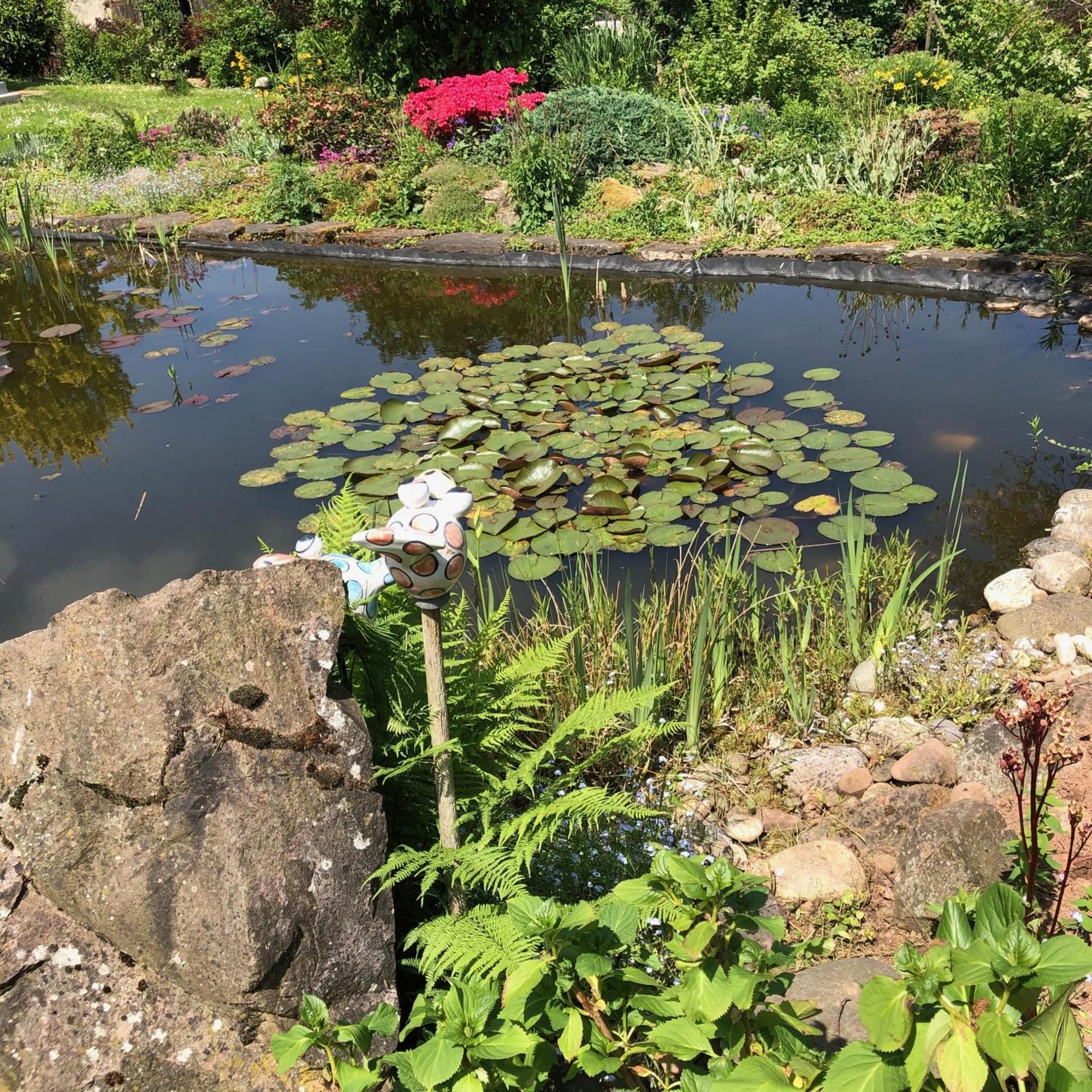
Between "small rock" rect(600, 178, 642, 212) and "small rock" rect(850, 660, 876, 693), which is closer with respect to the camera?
"small rock" rect(850, 660, 876, 693)

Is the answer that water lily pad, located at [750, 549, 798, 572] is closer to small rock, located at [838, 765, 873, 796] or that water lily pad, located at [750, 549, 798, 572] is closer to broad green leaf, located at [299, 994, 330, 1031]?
small rock, located at [838, 765, 873, 796]

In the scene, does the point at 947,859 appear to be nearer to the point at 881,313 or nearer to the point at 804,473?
the point at 804,473

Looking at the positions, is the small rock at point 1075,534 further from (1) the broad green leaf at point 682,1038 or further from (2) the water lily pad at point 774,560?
(1) the broad green leaf at point 682,1038

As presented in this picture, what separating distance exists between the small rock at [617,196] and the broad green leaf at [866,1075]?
7.38 meters

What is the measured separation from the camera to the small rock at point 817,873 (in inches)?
84.7

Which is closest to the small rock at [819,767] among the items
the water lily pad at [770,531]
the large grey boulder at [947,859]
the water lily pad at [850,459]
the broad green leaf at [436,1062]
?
the large grey boulder at [947,859]

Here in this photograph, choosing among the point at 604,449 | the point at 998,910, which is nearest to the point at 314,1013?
the point at 998,910

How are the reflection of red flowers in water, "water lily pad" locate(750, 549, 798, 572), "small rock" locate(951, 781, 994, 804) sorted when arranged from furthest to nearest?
1. the reflection of red flowers in water
2. "water lily pad" locate(750, 549, 798, 572)
3. "small rock" locate(951, 781, 994, 804)

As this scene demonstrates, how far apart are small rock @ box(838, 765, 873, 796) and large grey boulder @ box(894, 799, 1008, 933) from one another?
0.42 metres

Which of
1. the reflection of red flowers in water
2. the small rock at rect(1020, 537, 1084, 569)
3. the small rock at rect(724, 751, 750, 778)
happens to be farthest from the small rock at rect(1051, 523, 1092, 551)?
the reflection of red flowers in water

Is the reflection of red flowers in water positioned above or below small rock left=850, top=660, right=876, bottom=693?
above

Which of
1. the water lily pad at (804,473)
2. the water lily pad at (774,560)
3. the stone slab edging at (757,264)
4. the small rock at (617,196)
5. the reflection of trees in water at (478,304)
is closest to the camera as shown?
the water lily pad at (774,560)

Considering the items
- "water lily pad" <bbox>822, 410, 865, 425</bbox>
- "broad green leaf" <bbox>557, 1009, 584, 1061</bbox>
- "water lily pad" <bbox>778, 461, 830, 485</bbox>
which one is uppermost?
"broad green leaf" <bbox>557, 1009, 584, 1061</bbox>

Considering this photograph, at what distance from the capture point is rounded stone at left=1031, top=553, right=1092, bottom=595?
3188 millimetres
